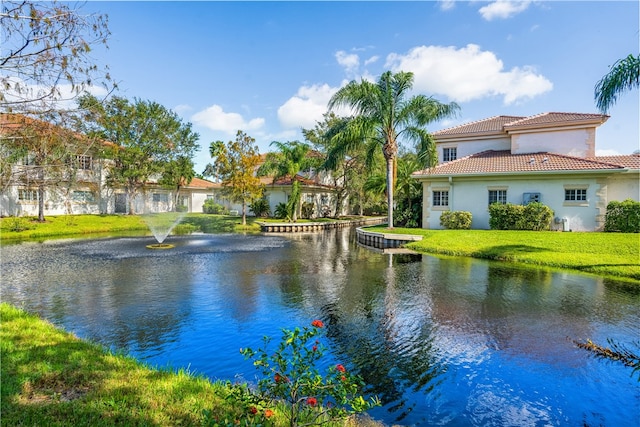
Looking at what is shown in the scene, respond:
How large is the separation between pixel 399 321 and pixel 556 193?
17.8m

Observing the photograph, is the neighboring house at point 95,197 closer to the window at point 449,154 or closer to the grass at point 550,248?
the grass at point 550,248

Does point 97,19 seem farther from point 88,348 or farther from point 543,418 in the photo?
point 543,418

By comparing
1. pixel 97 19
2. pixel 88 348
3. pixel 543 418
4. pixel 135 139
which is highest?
pixel 135 139

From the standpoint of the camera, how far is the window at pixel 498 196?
22438mm

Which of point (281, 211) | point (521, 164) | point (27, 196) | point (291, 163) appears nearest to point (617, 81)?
point (521, 164)

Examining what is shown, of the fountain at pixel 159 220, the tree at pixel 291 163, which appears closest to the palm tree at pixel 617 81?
the fountain at pixel 159 220

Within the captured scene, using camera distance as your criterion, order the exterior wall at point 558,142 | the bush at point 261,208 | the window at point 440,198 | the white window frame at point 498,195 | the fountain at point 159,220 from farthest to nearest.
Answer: the bush at point 261,208 < the fountain at point 159,220 < the window at point 440,198 < the exterior wall at point 558,142 < the white window frame at point 498,195

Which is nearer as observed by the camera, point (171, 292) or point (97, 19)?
point (97, 19)

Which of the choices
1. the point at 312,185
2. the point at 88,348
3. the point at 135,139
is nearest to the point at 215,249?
the point at 88,348

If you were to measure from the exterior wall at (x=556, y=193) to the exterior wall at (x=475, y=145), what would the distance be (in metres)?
5.85

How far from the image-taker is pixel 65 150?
5809 mm

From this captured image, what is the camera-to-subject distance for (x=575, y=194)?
2081 cm

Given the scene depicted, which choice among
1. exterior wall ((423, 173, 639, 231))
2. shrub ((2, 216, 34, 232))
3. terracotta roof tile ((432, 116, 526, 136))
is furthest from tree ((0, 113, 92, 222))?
shrub ((2, 216, 34, 232))

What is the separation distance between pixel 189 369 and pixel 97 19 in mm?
5426
